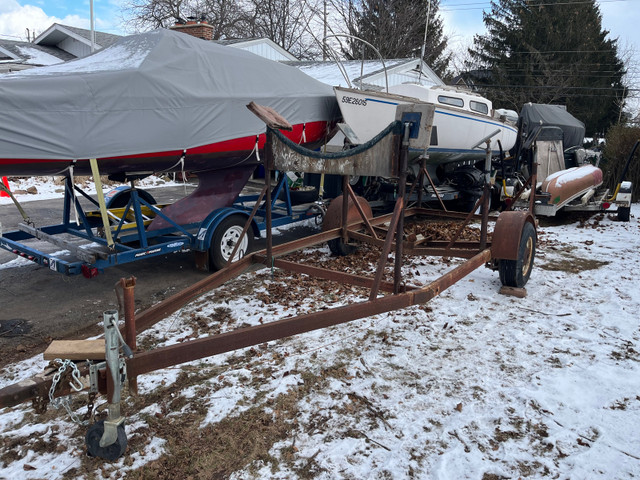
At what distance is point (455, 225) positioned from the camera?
30.6 ft

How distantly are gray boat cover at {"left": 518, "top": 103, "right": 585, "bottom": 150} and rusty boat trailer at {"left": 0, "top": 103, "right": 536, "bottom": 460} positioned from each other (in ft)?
33.4

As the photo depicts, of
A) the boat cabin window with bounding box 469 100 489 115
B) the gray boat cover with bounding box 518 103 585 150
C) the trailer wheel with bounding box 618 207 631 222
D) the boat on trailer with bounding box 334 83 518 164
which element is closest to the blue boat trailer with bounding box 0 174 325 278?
the boat on trailer with bounding box 334 83 518 164

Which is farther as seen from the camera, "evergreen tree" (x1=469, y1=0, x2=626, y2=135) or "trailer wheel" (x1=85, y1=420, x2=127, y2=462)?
"evergreen tree" (x1=469, y1=0, x2=626, y2=135)

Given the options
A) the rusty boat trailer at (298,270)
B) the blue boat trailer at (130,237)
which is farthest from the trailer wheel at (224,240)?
the rusty boat trailer at (298,270)

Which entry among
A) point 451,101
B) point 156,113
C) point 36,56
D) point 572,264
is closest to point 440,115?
point 451,101

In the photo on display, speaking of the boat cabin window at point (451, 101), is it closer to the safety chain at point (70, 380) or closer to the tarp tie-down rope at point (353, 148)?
the tarp tie-down rope at point (353, 148)

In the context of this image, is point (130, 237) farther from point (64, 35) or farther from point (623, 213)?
point (64, 35)

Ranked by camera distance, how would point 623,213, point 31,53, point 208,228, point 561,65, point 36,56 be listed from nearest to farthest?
point 208,228, point 623,213, point 36,56, point 31,53, point 561,65

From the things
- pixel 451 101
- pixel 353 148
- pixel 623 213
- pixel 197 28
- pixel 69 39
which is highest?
pixel 69 39

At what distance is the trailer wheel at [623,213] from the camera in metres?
10.1

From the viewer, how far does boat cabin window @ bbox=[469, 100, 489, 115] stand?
11.1 m

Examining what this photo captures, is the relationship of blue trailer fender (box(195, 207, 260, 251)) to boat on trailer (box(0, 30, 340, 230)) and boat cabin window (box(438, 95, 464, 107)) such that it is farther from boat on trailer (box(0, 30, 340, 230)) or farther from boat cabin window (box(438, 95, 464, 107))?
boat cabin window (box(438, 95, 464, 107))

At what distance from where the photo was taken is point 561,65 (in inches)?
1247

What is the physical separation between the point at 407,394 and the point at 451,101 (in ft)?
28.2
